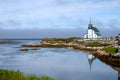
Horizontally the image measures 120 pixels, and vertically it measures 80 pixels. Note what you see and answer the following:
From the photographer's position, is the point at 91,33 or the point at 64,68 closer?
the point at 64,68

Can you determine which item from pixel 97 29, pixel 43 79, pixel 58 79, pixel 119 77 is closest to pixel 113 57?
pixel 119 77

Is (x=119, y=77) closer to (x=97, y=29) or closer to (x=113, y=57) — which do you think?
(x=113, y=57)

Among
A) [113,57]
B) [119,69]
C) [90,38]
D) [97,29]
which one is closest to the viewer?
[119,69]

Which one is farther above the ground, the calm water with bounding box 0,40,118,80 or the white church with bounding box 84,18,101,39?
the white church with bounding box 84,18,101,39

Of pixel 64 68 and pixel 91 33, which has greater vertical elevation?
pixel 91 33

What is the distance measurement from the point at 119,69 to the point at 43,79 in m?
23.7

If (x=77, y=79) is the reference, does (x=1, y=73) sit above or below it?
above

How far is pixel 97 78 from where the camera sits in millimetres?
34656

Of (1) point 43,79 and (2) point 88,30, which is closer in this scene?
(1) point 43,79

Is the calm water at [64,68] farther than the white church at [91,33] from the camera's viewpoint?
No

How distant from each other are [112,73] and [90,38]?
332ft

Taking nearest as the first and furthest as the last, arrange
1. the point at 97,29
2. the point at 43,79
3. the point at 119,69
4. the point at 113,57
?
the point at 43,79, the point at 119,69, the point at 113,57, the point at 97,29

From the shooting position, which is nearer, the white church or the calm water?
the calm water

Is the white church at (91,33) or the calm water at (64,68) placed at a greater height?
the white church at (91,33)
